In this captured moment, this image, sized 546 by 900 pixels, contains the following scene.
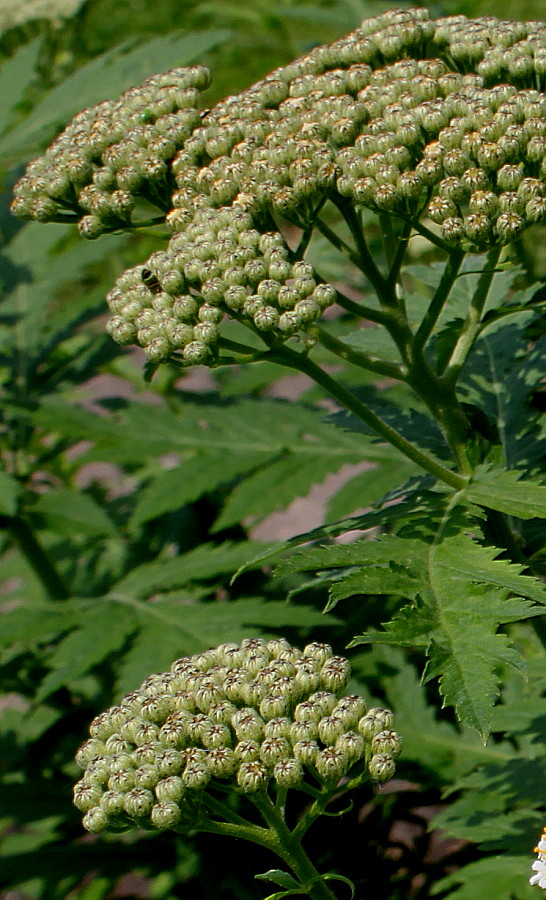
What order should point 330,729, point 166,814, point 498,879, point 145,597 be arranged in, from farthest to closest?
1. point 145,597
2. point 498,879
3. point 330,729
4. point 166,814

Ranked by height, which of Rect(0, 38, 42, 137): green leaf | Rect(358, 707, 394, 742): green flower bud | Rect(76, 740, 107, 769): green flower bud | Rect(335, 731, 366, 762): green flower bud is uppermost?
Rect(0, 38, 42, 137): green leaf

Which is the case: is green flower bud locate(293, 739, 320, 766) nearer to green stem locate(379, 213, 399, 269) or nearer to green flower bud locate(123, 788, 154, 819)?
green flower bud locate(123, 788, 154, 819)

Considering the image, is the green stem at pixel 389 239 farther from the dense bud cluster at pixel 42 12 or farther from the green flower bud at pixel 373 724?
the dense bud cluster at pixel 42 12

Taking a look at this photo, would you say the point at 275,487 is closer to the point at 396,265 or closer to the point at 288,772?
the point at 396,265

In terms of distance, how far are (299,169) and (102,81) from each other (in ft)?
8.68

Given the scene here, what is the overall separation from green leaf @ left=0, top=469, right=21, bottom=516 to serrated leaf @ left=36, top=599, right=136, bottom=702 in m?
0.50

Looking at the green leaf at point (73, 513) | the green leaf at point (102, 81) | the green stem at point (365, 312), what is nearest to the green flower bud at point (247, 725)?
the green stem at point (365, 312)

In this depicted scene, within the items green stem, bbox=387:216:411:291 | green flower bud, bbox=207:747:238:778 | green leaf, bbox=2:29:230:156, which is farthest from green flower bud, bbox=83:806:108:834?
green leaf, bbox=2:29:230:156

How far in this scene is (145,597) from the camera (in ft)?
15.2

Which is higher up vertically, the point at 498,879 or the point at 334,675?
the point at 334,675

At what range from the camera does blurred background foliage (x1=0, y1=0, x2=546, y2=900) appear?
3.83m

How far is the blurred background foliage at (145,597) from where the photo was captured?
12.6 feet

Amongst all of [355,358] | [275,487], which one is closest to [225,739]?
[355,358]

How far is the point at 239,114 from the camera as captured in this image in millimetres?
2990
